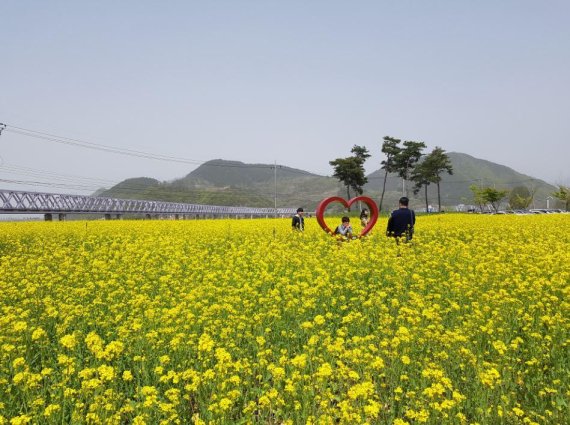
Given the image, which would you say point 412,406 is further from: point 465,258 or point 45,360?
point 465,258

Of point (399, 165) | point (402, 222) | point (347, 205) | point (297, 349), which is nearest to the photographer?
point (297, 349)

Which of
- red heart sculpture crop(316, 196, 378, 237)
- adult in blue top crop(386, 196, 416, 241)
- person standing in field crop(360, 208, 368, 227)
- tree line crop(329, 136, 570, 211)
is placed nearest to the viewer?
adult in blue top crop(386, 196, 416, 241)

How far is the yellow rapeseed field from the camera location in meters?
4.31

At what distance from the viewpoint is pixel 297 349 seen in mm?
6324

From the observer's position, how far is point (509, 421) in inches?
171

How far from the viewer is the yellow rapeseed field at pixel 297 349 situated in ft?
14.1

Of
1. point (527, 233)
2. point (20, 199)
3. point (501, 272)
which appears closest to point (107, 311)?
point (501, 272)

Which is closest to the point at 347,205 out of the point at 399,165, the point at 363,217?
the point at 363,217

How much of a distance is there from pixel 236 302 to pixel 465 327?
3.53 m

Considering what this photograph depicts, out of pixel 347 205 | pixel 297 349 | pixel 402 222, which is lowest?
pixel 297 349

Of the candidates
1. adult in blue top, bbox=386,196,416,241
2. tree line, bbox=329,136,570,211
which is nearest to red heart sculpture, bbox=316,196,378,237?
adult in blue top, bbox=386,196,416,241

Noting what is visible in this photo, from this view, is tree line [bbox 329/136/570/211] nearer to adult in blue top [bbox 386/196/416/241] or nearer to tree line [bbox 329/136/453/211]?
tree line [bbox 329/136/453/211]

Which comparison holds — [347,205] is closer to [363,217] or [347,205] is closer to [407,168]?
[363,217]

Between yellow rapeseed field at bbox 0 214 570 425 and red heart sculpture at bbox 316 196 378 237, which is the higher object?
red heart sculpture at bbox 316 196 378 237
